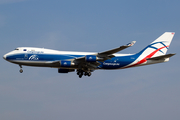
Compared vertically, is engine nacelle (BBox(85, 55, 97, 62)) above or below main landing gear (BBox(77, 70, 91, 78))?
above

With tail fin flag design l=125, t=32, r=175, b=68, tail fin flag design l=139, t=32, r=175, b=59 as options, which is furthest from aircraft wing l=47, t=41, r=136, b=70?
tail fin flag design l=139, t=32, r=175, b=59

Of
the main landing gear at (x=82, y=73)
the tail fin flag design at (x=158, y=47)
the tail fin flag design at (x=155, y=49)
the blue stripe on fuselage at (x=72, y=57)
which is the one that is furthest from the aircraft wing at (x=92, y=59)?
the tail fin flag design at (x=158, y=47)

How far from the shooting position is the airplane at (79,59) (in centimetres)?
4238

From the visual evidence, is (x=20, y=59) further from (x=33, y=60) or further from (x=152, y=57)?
(x=152, y=57)

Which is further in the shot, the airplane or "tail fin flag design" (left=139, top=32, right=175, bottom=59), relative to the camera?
"tail fin flag design" (left=139, top=32, right=175, bottom=59)

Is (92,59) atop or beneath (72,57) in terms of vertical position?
beneath

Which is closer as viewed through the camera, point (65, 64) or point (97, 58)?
point (97, 58)

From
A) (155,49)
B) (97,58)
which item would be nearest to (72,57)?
(97,58)

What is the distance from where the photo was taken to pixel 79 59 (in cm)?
4262

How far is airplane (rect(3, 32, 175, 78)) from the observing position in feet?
139

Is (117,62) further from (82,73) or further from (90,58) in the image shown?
(82,73)

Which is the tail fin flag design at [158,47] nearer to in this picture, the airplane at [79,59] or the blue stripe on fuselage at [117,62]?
the airplane at [79,59]

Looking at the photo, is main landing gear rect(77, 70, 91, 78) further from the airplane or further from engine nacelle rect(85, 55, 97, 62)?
engine nacelle rect(85, 55, 97, 62)

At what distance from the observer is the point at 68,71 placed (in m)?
48.3
